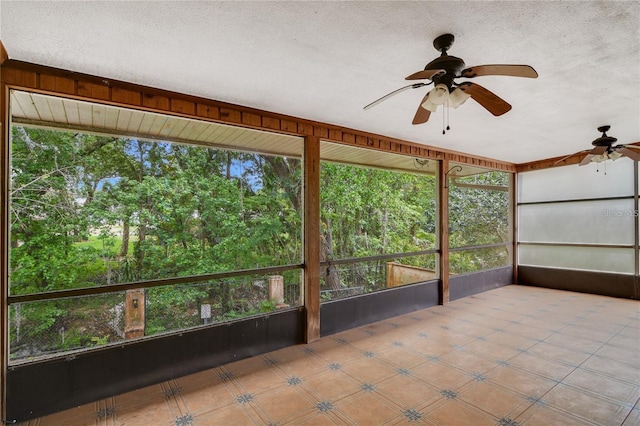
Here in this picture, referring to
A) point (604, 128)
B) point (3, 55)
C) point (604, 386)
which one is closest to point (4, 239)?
point (3, 55)

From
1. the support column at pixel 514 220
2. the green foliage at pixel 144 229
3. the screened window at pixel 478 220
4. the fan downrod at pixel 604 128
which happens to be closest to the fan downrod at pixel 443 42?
the green foliage at pixel 144 229

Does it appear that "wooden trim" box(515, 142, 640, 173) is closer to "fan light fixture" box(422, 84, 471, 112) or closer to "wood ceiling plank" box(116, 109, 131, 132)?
"fan light fixture" box(422, 84, 471, 112)

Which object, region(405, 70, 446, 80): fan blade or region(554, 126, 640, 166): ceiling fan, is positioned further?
region(554, 126, 640, 166): ceiling fan

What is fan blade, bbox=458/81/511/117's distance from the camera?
206 cm

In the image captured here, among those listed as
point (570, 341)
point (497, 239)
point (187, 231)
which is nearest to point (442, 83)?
point (187, 231)

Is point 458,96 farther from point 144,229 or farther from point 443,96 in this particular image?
point 144,229

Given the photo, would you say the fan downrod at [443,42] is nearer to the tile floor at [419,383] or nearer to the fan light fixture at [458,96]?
the fan light fixture at [458,96]

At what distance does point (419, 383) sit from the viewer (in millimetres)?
2727

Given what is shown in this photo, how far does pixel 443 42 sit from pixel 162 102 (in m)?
2.42

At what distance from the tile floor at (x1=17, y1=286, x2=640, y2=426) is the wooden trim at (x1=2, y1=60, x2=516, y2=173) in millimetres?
2514

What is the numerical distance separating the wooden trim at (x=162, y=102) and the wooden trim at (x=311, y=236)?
271 mm

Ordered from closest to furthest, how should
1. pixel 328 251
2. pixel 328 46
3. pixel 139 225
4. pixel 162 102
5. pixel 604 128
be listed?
pixel 328 46, pixel 162 102, pixel 139 225, pixel 604 128, pixel 328 251

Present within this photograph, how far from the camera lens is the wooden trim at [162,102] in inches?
91.4

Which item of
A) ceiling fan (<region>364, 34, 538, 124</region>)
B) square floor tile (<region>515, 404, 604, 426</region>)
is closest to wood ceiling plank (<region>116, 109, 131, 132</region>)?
ceiling fan (<region>364, 34, 538, 124</region>)
